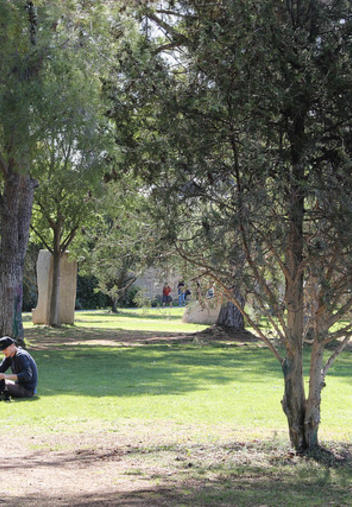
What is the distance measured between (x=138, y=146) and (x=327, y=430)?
435 cm

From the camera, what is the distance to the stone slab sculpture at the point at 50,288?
27766mm

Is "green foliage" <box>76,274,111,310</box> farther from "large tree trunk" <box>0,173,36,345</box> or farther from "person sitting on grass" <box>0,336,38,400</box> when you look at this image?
"person sitting on grass" <box>0,336,38,400</box>

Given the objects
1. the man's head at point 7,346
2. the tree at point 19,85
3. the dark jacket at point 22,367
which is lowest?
the dark jacket at point 22,367

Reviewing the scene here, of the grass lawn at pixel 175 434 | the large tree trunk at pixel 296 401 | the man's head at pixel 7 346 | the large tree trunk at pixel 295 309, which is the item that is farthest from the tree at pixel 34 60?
the large tree trunk at pixel 296 401

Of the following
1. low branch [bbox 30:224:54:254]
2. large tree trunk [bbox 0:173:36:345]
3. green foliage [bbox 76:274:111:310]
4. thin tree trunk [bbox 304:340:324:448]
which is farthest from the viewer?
green foliage [bbox 76:274:111:310]

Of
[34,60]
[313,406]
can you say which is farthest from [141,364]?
[313,406]

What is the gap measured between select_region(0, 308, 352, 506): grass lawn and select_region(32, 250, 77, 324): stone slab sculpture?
11.7 m

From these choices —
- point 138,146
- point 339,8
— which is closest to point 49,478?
point 138,146

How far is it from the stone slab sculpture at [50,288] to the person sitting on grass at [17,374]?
56.4ft

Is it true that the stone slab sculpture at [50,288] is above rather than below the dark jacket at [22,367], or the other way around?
above

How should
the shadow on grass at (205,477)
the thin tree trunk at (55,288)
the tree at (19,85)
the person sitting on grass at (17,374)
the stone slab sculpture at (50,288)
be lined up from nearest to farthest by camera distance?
the shadow on grass at (205,477) < the person sitting on grass at (17,374) < the tree at (19,85) < the thin tree trunk at (55,288) < the stone slab sculpture at (50,288)

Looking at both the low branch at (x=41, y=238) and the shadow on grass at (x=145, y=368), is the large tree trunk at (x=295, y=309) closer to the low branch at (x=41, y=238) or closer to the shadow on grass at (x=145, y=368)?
the shadow on grass at (x=145, y=368)

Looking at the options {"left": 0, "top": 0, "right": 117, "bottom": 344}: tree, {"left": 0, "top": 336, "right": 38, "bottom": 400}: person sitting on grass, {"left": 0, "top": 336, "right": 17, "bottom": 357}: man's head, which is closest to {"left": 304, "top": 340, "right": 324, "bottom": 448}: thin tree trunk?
{"left": 0, "top": 336, "right": 38, "bottom": 400}: person sitting on grass

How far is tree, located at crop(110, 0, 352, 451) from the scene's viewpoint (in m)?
6.39
